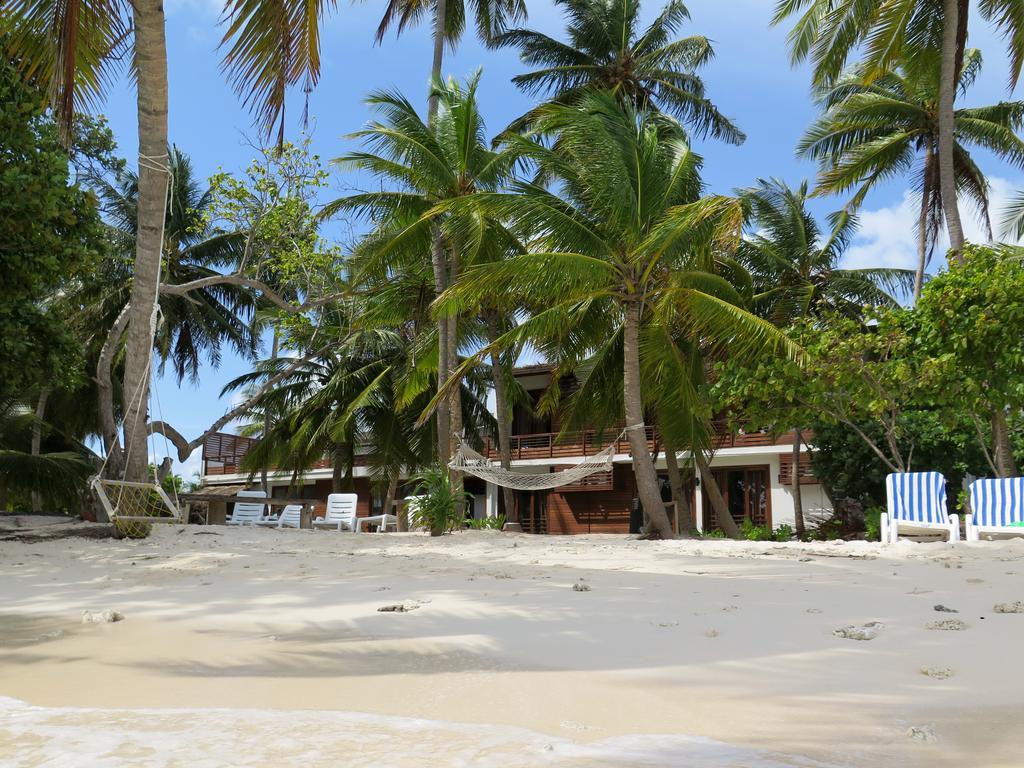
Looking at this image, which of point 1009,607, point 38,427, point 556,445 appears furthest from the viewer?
point 556,445

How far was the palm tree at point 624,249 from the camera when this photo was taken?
10.9 m

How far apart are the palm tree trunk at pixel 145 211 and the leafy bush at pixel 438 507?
3526 millimetres

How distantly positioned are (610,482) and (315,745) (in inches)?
838

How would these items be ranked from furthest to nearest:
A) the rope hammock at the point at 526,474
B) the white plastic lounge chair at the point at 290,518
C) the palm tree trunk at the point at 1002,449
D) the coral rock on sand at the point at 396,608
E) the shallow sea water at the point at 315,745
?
the white plastic lounge chair at the point at 290,518 → the rope hammock at the point at 526,474 → the palm tree trunk at the point at 1002,449 → the coral rock on sand at the point at 396,608 → the shallow sea water at the point at 315,745

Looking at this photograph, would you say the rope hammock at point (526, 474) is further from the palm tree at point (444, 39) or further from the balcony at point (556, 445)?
the balcony at point (556, 445)

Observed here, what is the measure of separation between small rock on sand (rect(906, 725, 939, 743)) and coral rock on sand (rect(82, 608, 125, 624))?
12.4 ft

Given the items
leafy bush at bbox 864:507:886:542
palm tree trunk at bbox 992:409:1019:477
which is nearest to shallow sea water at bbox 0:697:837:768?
palm tree trunk at bbox 992:409:1019:477

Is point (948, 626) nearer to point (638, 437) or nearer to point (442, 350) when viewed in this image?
point (638, 437)

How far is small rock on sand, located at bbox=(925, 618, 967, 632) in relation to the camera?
3559 mm

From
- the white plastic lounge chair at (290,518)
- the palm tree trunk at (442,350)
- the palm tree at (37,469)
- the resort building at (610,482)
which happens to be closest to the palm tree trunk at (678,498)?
the palm tree trunk at (442,350)

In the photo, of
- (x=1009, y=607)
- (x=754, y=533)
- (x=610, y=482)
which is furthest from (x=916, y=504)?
(x=610, y=482)

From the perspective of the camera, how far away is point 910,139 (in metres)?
17.2

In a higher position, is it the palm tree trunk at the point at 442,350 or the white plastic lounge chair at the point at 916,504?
the palm tree trunk at the point at 442,350

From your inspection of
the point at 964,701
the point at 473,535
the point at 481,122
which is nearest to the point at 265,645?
the point at 964,701
